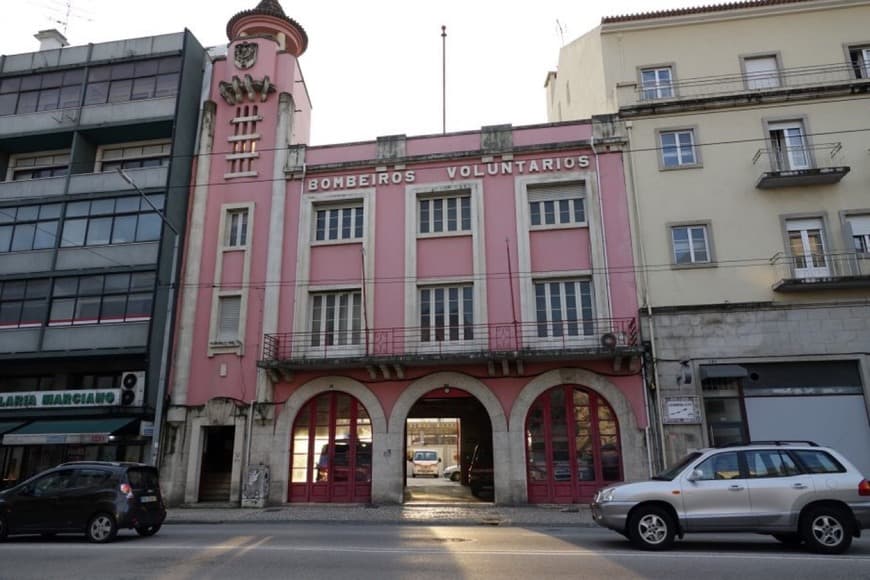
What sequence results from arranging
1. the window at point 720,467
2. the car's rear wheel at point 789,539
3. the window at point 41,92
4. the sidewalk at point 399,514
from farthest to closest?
the window at point 41,92 → the sidewalk at point 399,514 → the car's rear wheel at point 789,539 → the window at point 720,467

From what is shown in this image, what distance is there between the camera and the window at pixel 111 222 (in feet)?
65.9

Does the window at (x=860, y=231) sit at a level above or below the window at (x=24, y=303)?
above

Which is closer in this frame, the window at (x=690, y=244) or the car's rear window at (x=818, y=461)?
the car's rear window at (x=818, y=461)

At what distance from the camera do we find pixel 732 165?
18.2 m

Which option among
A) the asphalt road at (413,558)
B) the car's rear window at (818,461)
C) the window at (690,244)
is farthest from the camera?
the window at (690,244)

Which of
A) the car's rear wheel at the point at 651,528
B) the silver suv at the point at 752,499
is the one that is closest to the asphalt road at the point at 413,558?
the car's rear wheel at the point at 651,528

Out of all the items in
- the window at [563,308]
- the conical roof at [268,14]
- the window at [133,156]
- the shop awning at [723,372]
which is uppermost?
the conical roof at [268,14]

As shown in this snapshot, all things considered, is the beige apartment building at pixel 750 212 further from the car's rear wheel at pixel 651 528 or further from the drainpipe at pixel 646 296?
the car's rear wheel at pixel 651 528

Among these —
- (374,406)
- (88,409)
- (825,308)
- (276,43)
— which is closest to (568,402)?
(374,406)

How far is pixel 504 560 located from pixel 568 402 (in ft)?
31.4

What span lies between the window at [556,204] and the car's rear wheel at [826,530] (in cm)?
1153

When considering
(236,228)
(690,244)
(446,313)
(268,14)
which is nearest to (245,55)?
(268,14)

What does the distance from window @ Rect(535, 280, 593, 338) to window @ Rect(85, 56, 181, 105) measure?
48.8ft

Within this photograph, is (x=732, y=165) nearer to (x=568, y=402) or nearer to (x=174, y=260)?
(x=568, y=402)
